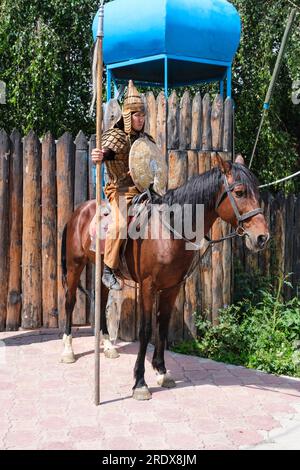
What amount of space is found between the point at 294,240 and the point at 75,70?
8231 mm

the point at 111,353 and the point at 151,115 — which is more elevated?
the point at 151,115

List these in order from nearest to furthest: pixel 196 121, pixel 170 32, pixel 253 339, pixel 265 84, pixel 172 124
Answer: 1. pixel 253 339
2. pixel 172 124
3. pixel 196 121
4. pixel 170 32
5. pixel 265 84

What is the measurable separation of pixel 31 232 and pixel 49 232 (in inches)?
9.4

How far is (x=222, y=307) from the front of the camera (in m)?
7.01

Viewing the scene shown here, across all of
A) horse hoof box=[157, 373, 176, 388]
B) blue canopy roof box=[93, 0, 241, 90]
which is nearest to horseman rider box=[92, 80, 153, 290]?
horse hoof box=[157, 373, 176, 388]

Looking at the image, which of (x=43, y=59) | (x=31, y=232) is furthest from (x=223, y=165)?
(x=43, y=59)

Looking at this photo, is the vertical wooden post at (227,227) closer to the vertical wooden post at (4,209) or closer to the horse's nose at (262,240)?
the horse's nose at (262,240)

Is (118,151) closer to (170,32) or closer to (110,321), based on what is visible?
(110,321)

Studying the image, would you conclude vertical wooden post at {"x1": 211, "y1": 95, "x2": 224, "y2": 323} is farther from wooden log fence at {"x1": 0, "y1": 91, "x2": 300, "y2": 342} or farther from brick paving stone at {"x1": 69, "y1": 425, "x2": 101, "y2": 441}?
brick paving stone at {"x1": 69, "y1": 425, "x2": 101, "y2": 441}

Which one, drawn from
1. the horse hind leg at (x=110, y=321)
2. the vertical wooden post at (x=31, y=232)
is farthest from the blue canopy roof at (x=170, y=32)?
the horse hind leg at (x=110, y=321)

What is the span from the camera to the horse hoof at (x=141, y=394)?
5.07 meters

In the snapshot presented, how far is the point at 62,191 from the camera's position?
7.52 metres

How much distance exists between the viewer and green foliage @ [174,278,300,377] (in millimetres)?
6227

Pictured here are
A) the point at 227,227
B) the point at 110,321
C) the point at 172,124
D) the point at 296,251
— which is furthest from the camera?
the point at 296,251
